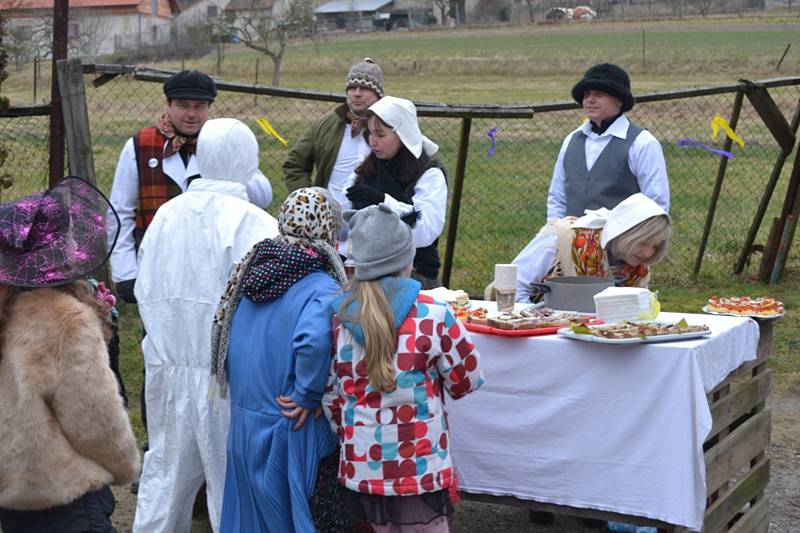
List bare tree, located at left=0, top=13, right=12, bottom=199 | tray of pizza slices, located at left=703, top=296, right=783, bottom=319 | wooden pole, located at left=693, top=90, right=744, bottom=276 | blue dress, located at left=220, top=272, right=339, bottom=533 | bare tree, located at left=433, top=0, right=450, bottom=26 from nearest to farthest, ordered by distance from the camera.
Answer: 1. blue dress, located at left=220, top=272, right=339, bottom=533
2. tray of pizza slices, located at left=703, top=296, right=783, bottom=319
3. bare tree, located at left=0, top=13, right=12, bottom=199
4. wooden pole, located at left=693, top=90, right=744, bottom=276
5. bare tree, located at left=433, top=0, right=450, bottom=26

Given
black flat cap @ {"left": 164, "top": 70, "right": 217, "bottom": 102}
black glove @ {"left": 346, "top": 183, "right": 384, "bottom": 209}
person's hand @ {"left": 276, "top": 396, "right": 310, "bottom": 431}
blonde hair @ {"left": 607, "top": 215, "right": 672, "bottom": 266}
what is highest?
black flat cap @ {"left": 164, "top": 70, "right": 217, "bottom": 102}

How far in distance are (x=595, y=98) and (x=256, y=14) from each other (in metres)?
46.0

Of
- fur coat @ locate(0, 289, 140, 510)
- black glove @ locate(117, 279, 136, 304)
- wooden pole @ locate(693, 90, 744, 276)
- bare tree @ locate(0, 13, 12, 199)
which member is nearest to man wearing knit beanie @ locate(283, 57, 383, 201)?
black glove @ locate(117, 279, 136, 304)

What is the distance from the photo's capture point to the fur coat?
3.29m

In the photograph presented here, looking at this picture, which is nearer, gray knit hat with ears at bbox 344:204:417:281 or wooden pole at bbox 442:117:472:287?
gray knit hat with ears at bbox 344:204:417:281

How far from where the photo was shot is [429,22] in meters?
94.6

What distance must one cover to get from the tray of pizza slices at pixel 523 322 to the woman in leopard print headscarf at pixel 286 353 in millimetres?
673

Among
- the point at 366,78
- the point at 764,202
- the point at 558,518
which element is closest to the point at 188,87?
the point at 366,78

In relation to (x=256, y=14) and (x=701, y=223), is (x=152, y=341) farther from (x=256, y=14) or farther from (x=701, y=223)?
(x=256, y=14)

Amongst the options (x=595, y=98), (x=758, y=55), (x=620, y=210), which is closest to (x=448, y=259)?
(x=595, y=98)

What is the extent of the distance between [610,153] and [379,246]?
8.12 ft

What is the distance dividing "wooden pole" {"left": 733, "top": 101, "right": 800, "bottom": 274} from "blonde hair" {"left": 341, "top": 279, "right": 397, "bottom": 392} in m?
6.92

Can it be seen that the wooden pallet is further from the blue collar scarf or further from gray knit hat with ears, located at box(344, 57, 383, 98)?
gray knit hat with ears, located at box(344, 57, 383, 98)

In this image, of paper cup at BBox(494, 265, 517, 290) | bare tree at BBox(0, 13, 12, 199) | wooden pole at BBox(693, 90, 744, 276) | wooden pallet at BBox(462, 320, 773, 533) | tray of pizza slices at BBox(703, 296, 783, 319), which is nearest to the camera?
wooden pallet at BBox(462, 320, 773, 533)
